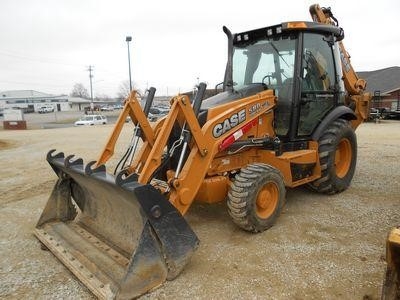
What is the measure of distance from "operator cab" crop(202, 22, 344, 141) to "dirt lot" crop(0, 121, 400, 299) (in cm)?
126

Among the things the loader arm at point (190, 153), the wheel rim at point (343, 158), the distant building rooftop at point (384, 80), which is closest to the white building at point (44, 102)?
the distant building rooftop at point (384, 80)

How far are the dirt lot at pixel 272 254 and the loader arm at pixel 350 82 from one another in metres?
1.40

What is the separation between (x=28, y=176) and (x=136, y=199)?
576 centimetres

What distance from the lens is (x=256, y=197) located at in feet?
14.1

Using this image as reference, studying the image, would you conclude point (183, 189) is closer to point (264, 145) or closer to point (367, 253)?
point (264, 145)

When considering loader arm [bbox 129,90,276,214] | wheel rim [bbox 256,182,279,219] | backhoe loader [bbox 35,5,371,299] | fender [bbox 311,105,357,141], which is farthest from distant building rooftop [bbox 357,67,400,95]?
loader arm [bbox 129,90,276,214]

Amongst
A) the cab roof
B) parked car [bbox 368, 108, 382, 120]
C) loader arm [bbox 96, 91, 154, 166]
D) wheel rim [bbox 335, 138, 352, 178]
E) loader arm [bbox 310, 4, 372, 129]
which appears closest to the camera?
loader arm [bbox 96, 91, 154, 166]

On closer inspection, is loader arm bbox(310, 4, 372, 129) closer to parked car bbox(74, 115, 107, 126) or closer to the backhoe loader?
the backhoe loader

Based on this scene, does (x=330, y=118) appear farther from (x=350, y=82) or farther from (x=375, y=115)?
(x=375, y=115)

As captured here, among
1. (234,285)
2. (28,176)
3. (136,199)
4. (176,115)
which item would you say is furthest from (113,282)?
(28,176)

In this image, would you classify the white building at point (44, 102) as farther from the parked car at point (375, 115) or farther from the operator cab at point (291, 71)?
the operator cab at point (291, 71)

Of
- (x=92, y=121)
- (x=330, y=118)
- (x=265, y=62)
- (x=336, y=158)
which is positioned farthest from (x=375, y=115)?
(x=92, y=121)

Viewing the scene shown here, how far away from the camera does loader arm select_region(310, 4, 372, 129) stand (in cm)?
646

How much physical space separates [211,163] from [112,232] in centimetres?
136
